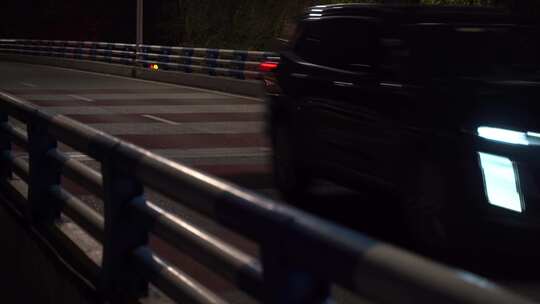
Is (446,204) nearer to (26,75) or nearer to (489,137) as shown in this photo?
(489,137)

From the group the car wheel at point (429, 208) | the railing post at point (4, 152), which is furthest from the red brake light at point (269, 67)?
the car wheel at point (429, 208)

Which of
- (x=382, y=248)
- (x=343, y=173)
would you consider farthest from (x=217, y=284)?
(x=382, y=248)

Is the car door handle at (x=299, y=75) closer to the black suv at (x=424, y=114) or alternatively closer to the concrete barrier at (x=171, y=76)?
the black suv at (x=424, y=114)

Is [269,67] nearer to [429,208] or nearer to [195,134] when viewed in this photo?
[429,208]

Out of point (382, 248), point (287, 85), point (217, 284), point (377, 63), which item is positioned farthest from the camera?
point (287, 85)

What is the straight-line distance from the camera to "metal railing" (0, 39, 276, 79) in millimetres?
30531

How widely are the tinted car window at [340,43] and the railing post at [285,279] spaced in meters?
5.55

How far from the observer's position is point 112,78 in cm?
3650

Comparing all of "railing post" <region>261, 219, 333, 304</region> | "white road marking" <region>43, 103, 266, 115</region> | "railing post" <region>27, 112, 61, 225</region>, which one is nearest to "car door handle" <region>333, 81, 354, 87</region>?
"railing post" <region>27, 112, 61, 225</region>

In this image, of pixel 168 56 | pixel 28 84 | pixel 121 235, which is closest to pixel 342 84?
pixel 121 235

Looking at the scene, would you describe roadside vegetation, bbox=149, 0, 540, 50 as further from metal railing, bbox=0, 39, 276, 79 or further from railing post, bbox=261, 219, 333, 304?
railing post, bbox=261, 219, 333, 304

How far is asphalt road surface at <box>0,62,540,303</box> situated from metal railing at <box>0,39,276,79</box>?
1.36 meters

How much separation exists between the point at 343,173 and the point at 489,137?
2.07 m

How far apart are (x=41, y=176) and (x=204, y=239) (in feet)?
11.1
